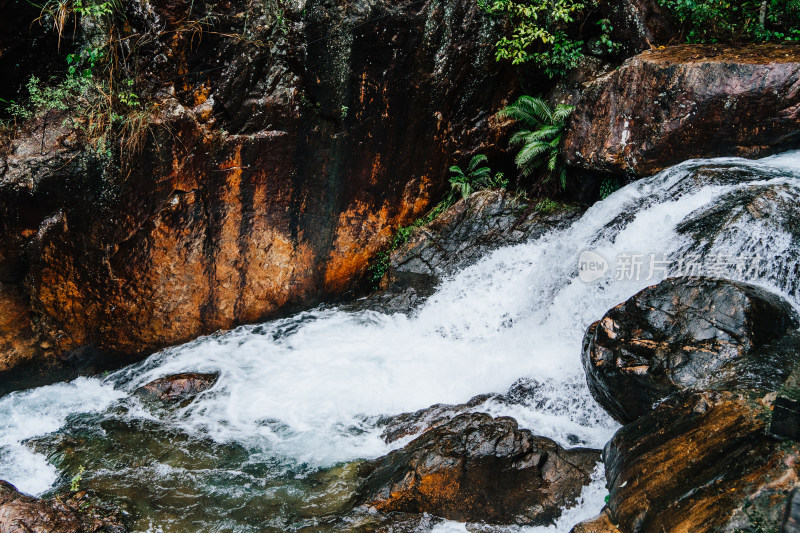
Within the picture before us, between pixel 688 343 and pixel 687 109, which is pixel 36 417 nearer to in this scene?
pixel 688 343

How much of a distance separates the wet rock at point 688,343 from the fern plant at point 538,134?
3.64 m

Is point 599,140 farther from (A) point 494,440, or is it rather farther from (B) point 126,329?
(B) point 126,329

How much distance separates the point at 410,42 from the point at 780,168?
5.02 meters

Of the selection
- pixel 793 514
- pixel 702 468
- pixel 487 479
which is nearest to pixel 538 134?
pixel 487 479

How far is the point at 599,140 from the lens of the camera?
7441mm

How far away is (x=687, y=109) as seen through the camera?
674cm

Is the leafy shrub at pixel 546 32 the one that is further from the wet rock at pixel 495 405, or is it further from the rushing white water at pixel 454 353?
the wet rock at pixel 495 405

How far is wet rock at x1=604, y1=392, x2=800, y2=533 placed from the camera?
115 inches

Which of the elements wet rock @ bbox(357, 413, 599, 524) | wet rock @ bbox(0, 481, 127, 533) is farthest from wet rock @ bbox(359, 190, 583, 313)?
wet rock @ bbox(0, 481, 127, 533)

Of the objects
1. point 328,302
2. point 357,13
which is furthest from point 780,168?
point 328,302

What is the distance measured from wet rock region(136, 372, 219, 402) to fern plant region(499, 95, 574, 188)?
221 inches

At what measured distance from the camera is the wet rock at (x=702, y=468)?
292 centimetres

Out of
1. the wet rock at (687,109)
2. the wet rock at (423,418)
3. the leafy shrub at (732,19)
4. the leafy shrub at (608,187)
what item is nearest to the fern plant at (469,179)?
the wet rock at (687,109)

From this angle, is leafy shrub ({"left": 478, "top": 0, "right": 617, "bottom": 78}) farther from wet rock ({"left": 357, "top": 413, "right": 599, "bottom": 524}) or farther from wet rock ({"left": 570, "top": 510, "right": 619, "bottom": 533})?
wet rock ({"left": 570, "top": 510, "right": 619, "bottom": 533})
